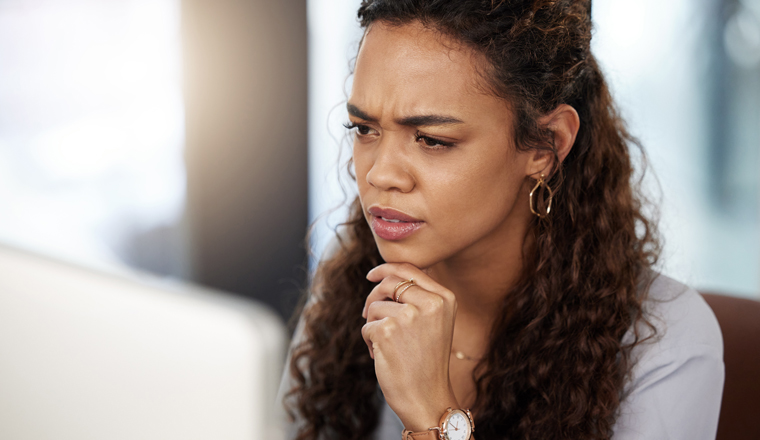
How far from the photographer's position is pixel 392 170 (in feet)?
3.15

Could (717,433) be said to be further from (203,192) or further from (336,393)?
(203,192)

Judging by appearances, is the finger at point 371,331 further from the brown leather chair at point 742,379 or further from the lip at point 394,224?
the brown leather chair at point 742,379

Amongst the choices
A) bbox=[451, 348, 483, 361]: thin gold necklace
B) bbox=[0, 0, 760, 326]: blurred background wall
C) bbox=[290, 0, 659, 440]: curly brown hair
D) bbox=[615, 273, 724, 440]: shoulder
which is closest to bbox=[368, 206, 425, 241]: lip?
bbox=[290, 0, 659, 440]: curly brown hair

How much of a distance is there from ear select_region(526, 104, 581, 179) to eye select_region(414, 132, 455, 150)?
19cm

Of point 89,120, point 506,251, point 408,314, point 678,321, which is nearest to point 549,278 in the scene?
point 506,251

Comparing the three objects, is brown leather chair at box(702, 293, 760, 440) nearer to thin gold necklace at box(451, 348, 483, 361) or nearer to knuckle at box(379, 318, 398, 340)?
thin gold necklace at box(451, 348, 483, 361)

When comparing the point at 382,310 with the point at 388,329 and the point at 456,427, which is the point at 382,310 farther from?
the point at 456,427

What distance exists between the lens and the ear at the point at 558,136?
3.41ft

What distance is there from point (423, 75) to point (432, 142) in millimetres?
108

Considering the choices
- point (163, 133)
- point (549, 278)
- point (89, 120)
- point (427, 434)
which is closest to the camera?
point (427, 434)

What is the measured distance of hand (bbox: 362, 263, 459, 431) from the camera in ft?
3.00

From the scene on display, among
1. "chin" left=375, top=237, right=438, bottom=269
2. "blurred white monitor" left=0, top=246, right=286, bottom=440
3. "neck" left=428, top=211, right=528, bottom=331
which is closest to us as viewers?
"blurred white monitor" left=0, top=246, right=286, bottom=440

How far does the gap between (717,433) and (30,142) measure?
7.43ft

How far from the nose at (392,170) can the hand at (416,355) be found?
18 centimetres
